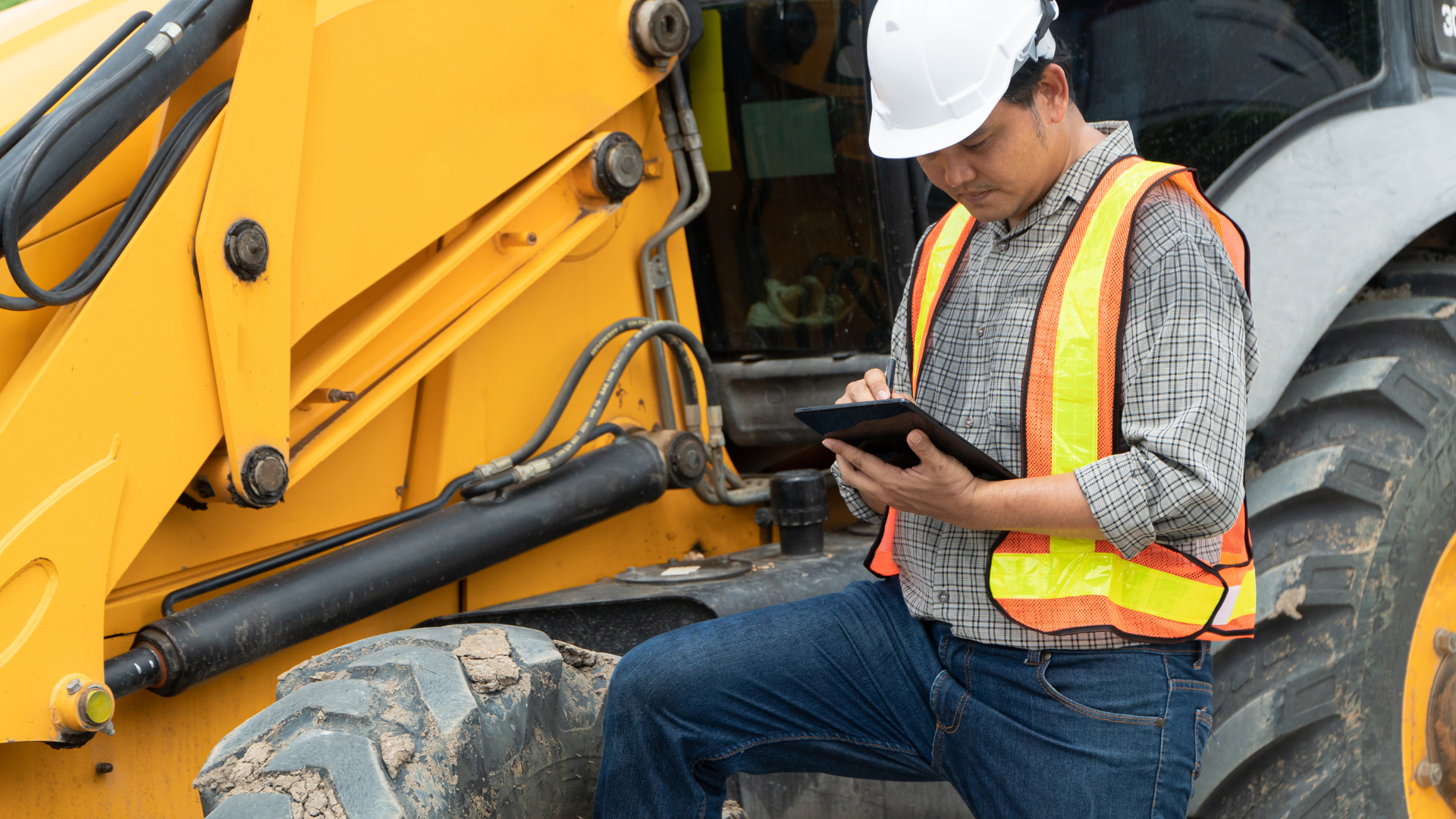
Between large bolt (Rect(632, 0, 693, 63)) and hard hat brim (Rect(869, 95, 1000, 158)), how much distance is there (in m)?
0.79

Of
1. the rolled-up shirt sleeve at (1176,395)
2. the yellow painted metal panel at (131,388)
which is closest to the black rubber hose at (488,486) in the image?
the yellow painted metal panel at (131,388)

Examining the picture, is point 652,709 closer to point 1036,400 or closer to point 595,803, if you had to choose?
point 595,803

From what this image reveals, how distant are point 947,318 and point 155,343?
43.3 inches

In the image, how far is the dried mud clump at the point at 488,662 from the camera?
182 cm

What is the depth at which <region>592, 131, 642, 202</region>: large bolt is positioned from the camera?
7.92 feet

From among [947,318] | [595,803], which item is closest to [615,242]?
[947,318]

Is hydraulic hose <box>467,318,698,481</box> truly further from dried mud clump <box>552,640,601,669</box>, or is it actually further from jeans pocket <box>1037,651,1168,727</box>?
jeans pocket <box>1037,651,1168,727</box>

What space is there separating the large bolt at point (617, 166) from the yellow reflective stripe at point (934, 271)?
28.0 inches

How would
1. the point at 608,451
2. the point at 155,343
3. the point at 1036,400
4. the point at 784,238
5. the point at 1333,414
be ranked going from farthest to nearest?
the point at 784,238 → the point at 608,451 → the point at 1333,414 → the point at 155,343 → the point at 1036,400

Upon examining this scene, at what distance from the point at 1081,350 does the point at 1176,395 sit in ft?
0.42

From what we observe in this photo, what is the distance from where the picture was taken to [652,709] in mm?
1851

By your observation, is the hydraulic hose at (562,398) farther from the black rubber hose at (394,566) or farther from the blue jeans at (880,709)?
the blue jeans at (880,709)

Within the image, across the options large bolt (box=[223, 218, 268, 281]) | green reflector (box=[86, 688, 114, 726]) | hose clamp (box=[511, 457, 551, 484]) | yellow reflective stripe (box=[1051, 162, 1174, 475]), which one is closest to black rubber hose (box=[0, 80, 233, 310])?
large bolt (box=[223, 218, 268, 281])

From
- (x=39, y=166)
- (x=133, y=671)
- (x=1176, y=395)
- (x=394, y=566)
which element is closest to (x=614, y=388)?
(x=394, y=566)
